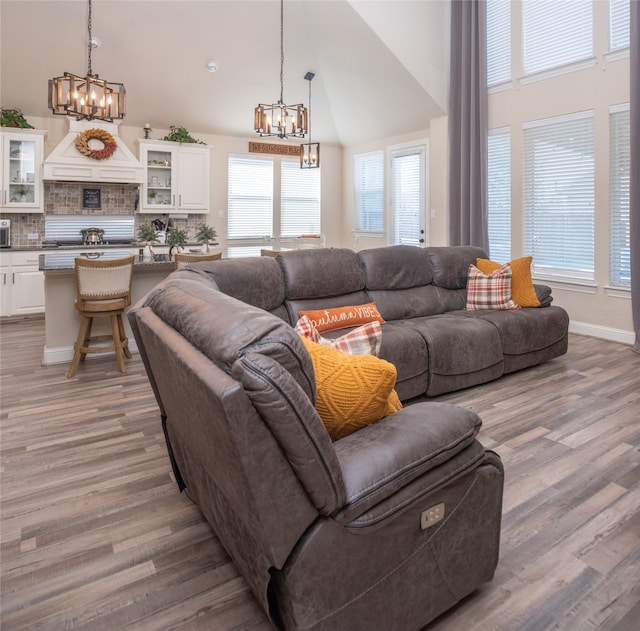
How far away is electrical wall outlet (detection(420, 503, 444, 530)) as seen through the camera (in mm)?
1426

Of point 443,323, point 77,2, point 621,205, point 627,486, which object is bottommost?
point 627,486

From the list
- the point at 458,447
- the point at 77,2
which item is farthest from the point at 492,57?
the point at 458,447

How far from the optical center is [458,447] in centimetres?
151

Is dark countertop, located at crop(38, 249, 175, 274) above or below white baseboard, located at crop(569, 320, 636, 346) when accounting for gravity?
above

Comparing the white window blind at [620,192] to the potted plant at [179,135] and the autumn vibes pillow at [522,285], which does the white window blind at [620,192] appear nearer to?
the autumn vibes pillow at [522,285]

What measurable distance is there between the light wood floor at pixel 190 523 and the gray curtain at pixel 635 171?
1610mm

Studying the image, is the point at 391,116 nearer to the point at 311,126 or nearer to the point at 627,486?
the point at 311,126

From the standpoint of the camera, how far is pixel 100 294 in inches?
163

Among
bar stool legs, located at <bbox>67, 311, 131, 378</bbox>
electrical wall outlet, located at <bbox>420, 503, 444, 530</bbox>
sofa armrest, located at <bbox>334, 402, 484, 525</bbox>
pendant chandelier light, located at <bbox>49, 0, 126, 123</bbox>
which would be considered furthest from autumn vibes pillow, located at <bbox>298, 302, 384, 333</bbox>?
pendant chandelier light, located at <bbox>49, 0, 126, 123</bbox>

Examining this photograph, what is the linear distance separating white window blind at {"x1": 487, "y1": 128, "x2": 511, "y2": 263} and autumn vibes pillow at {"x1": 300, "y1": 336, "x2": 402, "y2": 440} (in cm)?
534

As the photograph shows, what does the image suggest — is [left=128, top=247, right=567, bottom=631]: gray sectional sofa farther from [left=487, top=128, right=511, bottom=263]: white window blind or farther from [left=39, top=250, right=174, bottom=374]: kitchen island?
[left=487, top=128, right=511, bottom=263]: white window blind

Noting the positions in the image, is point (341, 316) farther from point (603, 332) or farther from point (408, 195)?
point (408, 195)

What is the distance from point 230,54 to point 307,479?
7.01 m

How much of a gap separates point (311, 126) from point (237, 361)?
26.2ft
